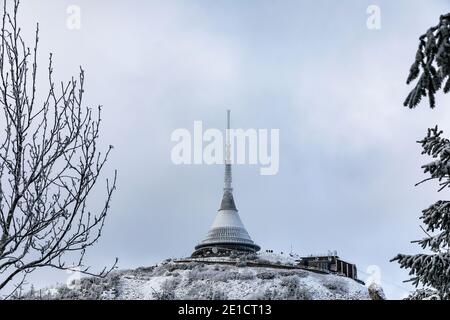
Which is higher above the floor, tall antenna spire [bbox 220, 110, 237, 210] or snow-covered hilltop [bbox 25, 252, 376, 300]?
tall antenna spire [bbox 220, 110, 237, 210]

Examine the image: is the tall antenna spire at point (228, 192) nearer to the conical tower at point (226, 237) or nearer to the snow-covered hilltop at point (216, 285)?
the conical tower at point (226, 237)

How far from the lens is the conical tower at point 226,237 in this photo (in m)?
74.6

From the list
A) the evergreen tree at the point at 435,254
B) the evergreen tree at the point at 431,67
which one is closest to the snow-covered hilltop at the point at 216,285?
the evergreen tree at the point at 435,254

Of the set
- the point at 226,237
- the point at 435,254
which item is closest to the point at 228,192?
the point at 226,237

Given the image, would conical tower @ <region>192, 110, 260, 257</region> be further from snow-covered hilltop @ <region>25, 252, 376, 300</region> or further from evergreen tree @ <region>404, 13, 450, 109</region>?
evergreen tree @ <region>404, 13, 450, 109</region>

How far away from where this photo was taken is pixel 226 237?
250 feet

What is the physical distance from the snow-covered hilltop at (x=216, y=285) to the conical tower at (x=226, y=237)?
11755 mm

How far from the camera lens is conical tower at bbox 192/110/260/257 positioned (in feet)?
245

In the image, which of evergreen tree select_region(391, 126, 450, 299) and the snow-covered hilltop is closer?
evergreen tree select_region(391, 126, 450, 299)

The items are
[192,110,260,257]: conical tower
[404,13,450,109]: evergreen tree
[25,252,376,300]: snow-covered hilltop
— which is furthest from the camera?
[192,110,260,257]: conical tower

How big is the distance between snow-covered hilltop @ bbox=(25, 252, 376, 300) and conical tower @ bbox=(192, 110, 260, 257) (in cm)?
1175

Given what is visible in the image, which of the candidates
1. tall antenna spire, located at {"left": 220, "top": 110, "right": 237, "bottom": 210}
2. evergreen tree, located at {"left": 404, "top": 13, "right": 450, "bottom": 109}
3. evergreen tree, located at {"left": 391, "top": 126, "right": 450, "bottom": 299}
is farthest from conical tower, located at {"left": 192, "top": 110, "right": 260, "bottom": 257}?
evergreen tree, located at {"left": 404, "top": 13, "right": 450, "bottom": 109}

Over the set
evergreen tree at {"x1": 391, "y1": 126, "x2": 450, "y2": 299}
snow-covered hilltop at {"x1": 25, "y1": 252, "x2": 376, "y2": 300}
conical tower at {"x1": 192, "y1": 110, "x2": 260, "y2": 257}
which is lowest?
evergreen tree at {"x1": 391, "y1": 126, "x2": 450, "y2": 299}

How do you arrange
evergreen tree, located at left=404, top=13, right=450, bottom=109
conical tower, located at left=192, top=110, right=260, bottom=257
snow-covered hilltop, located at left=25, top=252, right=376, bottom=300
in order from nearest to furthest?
1. evergreen tree, located at left=404, top=13, right=450, bottom=109
2. snow-covered hilltop, located at left=25, top=252, right=376, bottom=300
3. conical tower, located at left=192, top=110, right=260, bottom=257
